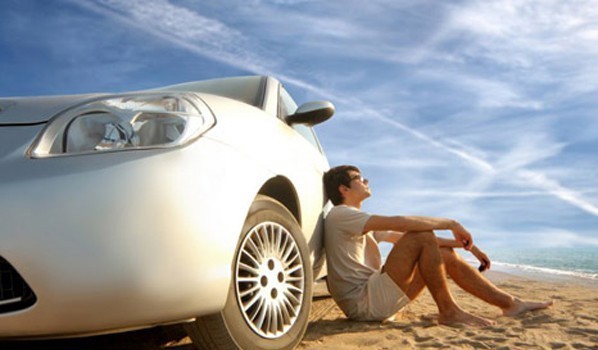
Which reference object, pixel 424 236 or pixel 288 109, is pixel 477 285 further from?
pixel 288 109

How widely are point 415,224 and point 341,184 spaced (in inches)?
23.4

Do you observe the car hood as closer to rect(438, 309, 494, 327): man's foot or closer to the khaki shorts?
the khaki shorts

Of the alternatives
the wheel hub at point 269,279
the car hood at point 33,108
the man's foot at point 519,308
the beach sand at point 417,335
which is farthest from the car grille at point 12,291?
the man's foot at point 519,308

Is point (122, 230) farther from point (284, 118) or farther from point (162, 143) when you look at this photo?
point (284, 118)

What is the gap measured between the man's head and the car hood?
191 cm

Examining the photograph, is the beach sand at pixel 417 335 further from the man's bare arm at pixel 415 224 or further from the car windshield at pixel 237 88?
the car windshield at pixel 237 88

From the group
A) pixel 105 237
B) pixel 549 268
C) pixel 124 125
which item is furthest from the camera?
pixel 549 268

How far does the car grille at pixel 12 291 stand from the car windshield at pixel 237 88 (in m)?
1.89

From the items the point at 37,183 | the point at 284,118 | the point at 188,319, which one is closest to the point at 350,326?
the point at 284,118

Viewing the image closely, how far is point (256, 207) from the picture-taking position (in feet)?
9.78

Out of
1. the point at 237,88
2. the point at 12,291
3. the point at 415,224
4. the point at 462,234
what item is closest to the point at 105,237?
the point at 12,291

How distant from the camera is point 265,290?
3.04m

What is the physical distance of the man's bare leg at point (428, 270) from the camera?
157 inches

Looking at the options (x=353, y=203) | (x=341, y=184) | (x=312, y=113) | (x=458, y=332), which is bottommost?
(x=458, y=332)
